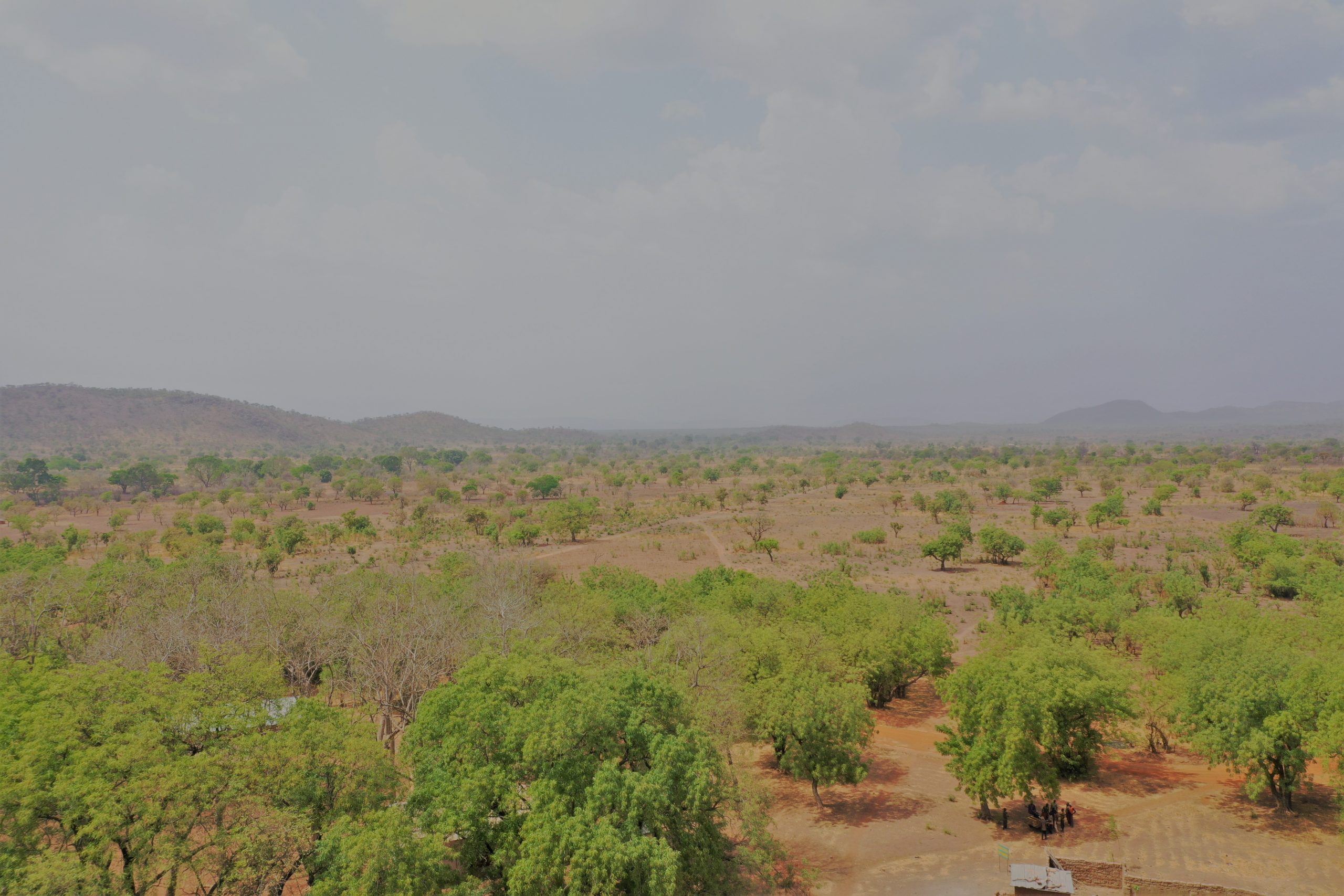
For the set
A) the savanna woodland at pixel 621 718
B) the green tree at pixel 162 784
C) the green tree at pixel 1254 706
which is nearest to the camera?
the green tree at pixel 162 784

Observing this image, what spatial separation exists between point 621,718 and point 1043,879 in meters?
13.5

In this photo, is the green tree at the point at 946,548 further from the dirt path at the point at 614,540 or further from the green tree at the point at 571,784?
the green tree at the point at 571,784

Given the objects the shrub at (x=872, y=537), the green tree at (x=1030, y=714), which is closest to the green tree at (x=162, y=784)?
the green tree at (x=1030, y=714)

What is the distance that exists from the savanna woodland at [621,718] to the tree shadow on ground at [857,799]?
0.14 meters

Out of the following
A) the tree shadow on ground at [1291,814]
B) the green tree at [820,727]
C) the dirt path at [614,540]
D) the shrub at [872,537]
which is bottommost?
the dirt path at [614,540]

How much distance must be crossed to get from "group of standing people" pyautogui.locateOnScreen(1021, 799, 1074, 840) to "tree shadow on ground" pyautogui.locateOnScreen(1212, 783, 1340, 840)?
550 cm

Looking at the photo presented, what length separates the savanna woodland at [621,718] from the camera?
14414 mm

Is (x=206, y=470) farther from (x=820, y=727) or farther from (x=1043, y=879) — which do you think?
(x=1043, y=879)

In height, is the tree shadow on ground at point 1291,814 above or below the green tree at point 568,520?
below

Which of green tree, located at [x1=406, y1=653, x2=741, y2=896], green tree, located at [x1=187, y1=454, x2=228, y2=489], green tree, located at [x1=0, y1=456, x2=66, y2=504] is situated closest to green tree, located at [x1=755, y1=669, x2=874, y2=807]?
green tree, located at [x1=406, y1=653, x2=741, y2=896]

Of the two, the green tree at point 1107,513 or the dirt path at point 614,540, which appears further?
the green tree at point 1107,513

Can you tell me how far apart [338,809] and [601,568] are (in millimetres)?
37535

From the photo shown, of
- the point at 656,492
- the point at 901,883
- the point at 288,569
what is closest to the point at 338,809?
the point at 901,883

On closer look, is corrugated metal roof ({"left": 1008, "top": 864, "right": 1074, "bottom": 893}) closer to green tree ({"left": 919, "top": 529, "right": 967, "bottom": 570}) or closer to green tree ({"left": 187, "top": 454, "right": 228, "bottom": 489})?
green tree ({"left": 919, "top": 529, "right": 967, "bottom": 570})
